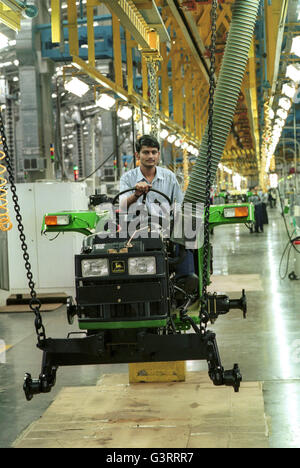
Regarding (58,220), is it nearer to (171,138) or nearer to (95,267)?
(95,267)

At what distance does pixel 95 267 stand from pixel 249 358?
9.37 ft

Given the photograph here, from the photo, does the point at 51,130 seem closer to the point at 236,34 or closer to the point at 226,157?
the point at 236,34

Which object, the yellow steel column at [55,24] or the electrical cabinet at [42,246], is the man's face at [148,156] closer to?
the yellow steel column at [55,24]

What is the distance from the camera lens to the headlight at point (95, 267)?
4094 mm

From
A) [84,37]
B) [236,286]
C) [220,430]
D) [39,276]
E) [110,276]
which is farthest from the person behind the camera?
[84,37]

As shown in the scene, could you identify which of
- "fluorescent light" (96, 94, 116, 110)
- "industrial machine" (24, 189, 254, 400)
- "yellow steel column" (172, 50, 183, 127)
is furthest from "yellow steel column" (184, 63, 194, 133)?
"industrial machine" (24, 189, 254, 400)

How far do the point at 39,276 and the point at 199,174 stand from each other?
16.0 ft

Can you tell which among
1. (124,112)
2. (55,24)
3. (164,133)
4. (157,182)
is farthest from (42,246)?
(164,133)

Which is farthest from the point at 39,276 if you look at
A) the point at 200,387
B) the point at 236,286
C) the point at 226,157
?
the point at 226,157

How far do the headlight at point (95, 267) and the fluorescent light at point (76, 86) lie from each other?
6.40 meters

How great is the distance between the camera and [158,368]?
5645mm

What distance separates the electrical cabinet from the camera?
34.4 feet

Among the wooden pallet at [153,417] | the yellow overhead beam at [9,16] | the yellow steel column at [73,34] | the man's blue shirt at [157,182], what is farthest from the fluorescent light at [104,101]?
the wooden pallet at [153,417]

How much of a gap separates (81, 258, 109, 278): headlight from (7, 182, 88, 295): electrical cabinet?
6382 mm
